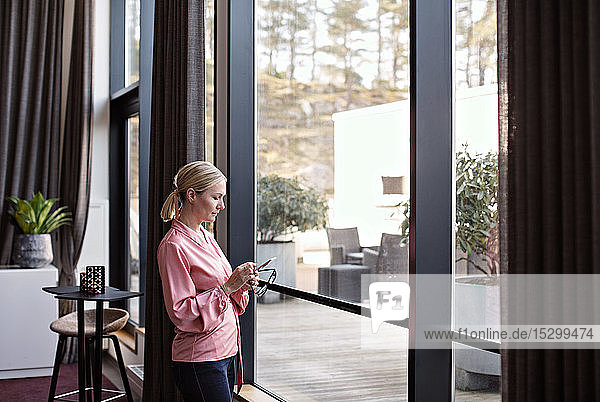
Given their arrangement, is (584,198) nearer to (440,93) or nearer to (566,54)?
(566,54)

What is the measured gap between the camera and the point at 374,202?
2.90 metres

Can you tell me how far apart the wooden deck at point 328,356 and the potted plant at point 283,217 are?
0.19 m

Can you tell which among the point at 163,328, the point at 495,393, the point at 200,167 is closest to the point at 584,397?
the point at 495,393

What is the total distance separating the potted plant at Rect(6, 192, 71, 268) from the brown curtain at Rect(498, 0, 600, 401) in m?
4.79

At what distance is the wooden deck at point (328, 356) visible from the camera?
2.78 meters

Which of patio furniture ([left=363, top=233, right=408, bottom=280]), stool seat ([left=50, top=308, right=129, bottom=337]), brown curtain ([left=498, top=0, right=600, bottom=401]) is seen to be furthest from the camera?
stool seat ([left=50, top=308, right=129, bottom=337])

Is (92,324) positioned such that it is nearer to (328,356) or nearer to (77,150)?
(328,356)

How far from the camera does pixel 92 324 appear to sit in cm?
440

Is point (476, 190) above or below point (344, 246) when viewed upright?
above

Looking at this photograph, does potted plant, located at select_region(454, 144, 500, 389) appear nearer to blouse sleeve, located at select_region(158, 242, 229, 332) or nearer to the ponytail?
blouse sleeve, located at select_region(158, 242, 229, 332)

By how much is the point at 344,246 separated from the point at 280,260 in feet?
2.24

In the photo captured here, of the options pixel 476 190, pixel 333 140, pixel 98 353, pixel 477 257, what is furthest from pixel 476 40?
pixel 98 353

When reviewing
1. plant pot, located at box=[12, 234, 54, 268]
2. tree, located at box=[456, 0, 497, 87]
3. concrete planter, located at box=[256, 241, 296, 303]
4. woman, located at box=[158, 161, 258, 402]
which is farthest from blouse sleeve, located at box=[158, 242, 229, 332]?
plant pot, located at box=[12, 234, 54, 268]

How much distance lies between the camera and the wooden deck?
9.13 feet
